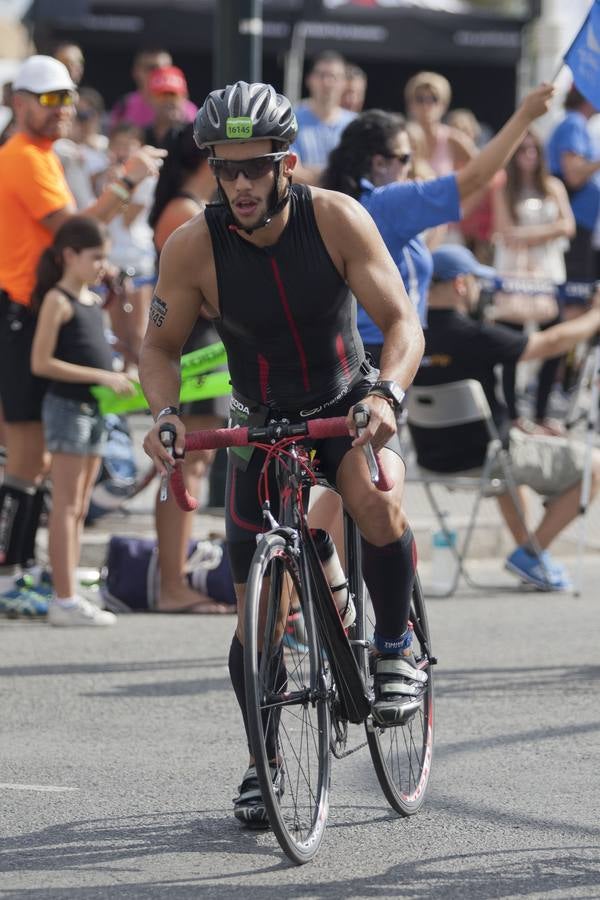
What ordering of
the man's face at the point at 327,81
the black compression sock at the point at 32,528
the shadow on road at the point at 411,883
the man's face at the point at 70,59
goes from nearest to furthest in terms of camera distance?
1. the shadow on road at the point at 411,883
2. the black compression sock at the point at 32,528
3. the man's face at the point at 327,81
4. the man's face at the point at 70,59

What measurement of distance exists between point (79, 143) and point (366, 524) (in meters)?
9.38

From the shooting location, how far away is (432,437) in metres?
9.18

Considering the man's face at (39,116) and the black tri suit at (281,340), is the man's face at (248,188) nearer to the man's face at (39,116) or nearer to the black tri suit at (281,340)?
the black tri suit at (281,340)

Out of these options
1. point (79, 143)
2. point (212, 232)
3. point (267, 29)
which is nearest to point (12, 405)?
point (212, 232)

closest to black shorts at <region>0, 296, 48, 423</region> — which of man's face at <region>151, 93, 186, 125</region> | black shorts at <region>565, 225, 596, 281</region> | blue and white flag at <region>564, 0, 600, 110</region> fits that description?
blue and white flag at <region>564, 0, 600, 110</region>

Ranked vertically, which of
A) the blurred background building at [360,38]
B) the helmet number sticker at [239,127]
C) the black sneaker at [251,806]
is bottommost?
the black sneaker at [251,806]

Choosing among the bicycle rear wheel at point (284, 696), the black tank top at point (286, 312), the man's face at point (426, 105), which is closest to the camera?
the bicycle rear wheel at point (284, 696)

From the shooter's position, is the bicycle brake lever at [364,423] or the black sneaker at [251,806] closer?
the bicycle brake lever at [364,423]

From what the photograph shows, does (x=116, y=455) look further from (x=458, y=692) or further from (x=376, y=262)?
(x=376, y=262)

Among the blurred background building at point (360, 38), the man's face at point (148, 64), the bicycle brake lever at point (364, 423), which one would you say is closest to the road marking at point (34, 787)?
the bicycle brake lever at point (364, 423)

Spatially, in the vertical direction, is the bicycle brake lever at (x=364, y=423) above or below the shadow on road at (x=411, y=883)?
above

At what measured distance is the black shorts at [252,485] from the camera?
15.6 ft

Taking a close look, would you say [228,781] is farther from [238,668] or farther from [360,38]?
[360,38]

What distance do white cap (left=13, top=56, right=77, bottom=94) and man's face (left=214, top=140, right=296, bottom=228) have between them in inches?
152
